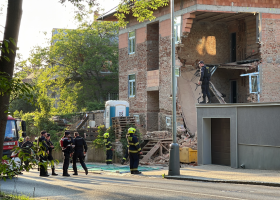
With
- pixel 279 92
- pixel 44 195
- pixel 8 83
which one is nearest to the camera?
pixel 8 83

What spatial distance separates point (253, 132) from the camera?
61.0ft

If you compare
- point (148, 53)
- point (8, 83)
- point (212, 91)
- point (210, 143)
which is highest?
point (148, 53)

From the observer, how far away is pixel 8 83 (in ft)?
24.6

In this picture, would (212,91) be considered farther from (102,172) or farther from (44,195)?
(44,195)

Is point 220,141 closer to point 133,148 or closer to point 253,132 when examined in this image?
point 253,132

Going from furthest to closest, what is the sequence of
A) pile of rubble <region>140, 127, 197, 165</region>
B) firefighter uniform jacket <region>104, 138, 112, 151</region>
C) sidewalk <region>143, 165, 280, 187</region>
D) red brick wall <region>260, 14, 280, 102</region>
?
red brick wall <region>260, 14, 280, 102</region> → firefighter uniform jacket <region>104, 138, 112, 151</region> → pile of rubble <region>140, 127, 197, 165</region> → sidewalk <region>143, 165, 280, 187</region>

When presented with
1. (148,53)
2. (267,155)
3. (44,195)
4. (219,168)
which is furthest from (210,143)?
(148,53)

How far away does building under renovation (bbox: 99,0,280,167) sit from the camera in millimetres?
28188

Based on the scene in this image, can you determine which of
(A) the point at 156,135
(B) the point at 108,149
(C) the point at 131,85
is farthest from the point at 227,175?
(C) the point at 131,85

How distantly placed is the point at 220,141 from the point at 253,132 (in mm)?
2600

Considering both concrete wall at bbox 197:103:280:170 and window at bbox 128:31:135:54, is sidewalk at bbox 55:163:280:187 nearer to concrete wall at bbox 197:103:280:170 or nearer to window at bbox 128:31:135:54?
concrete wall at bbox 197:103:280:170

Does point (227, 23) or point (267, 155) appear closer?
point (267, 155)

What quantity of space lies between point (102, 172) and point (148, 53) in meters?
14.7

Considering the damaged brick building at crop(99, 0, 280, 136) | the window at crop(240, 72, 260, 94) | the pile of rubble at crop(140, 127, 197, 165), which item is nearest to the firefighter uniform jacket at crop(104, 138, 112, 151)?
the pile of rubble at crop(140, 127, 197, 165)
